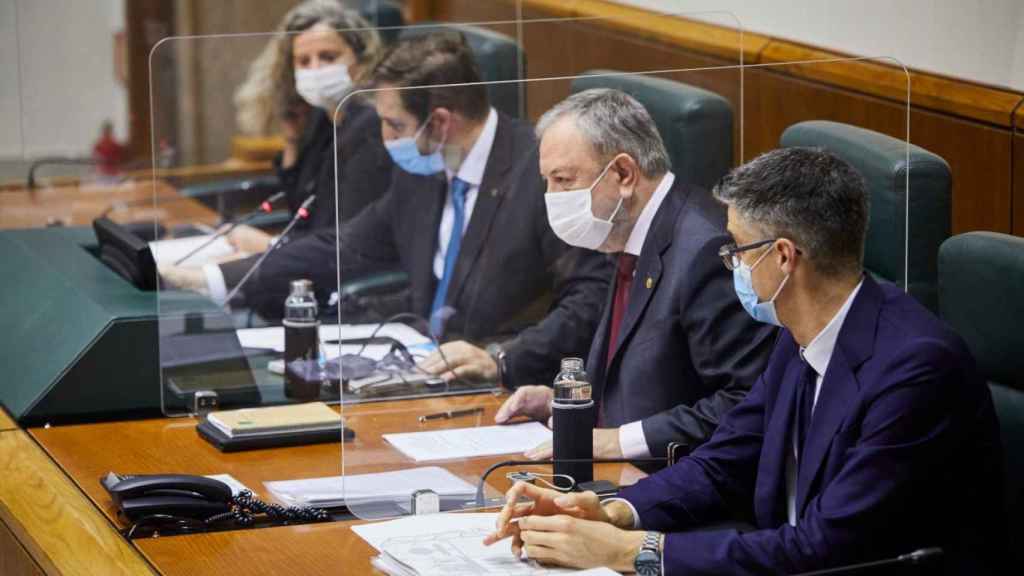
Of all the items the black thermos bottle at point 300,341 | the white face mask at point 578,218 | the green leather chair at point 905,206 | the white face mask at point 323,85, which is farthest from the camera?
the white face mask at point 323,85

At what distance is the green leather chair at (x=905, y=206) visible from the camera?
2.59 meters

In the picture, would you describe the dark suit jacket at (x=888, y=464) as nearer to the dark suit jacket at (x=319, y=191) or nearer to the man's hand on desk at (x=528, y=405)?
the man's hand on desk at (x=528, y=405)

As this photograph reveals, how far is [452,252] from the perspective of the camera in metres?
2.96

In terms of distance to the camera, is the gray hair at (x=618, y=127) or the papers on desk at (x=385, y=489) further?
the gray hair at (x=618, y=127)

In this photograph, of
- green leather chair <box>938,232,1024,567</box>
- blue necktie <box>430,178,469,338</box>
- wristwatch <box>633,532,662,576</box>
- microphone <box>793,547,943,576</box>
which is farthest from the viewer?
blue necktie <box>430,178,469,338</box>

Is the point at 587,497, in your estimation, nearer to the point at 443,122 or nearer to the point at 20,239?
the point at 443,122

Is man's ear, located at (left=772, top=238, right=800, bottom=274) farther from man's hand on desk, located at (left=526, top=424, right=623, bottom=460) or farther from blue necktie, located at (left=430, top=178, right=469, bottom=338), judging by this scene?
blue necktie, located at (left=430, top=178, right=469, bottom=338)

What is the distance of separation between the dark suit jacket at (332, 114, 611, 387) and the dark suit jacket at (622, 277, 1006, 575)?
0.68 m

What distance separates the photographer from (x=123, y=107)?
308 inches

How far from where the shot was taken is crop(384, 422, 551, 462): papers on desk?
104 inches

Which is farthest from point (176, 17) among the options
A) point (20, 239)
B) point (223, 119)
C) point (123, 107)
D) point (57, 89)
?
point (20, 239)

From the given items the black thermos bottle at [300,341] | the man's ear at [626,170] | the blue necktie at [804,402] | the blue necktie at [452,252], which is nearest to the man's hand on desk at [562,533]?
the blue necktie at [804,402]

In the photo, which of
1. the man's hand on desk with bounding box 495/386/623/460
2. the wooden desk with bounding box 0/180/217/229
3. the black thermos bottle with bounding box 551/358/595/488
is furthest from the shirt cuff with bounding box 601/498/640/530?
the wooden desk with bounding box 0/180/217/229

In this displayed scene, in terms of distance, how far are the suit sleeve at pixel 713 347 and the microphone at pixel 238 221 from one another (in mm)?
1358
